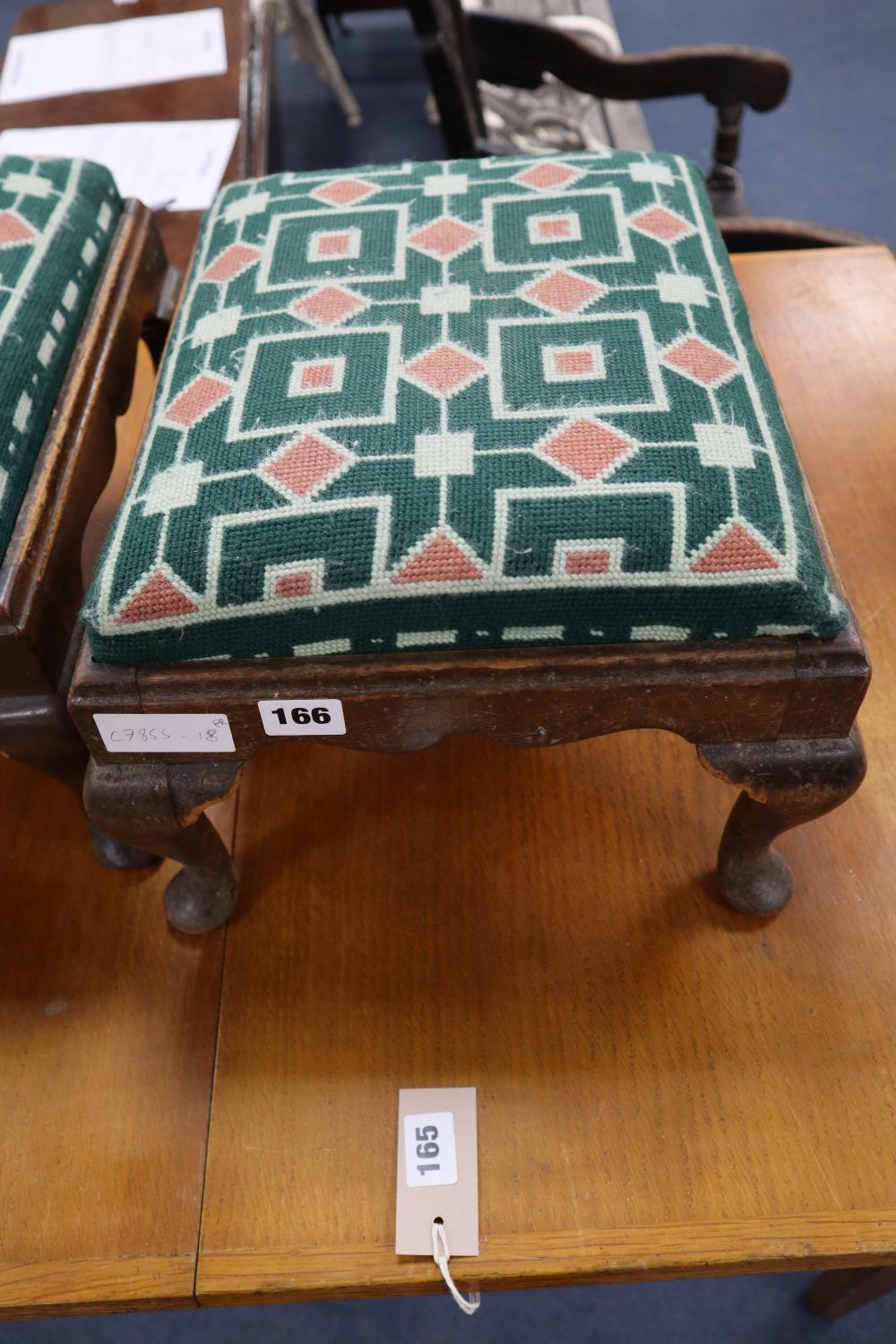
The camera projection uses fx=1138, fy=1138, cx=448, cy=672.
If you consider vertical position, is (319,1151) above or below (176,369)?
below

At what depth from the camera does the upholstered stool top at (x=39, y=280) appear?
0.77 metres

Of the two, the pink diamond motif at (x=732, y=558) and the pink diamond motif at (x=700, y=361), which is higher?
the pink diamond motif at (x=700, y=361)

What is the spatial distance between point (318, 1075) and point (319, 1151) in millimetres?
53

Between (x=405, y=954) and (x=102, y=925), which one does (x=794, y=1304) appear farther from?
(x=102, y=925)

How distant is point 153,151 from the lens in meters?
1.46

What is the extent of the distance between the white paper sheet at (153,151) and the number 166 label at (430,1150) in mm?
1067

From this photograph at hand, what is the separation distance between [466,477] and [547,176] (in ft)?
1.18

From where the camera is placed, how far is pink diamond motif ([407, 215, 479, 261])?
812mm

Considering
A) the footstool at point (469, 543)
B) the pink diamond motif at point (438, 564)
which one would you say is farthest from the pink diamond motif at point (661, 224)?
the pink diamond motif at point (438, 564)

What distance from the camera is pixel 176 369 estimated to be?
77cm

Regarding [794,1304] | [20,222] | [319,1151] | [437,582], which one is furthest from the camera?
[794,1304]

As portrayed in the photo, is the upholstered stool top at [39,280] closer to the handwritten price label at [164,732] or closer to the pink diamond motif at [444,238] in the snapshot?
the handwritten price label at [164,732]

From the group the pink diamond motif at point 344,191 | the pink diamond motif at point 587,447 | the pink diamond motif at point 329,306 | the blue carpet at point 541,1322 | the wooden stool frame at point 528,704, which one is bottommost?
the blue carpet at point 541,1322

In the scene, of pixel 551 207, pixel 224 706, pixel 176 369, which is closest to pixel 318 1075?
pixel 224 706
